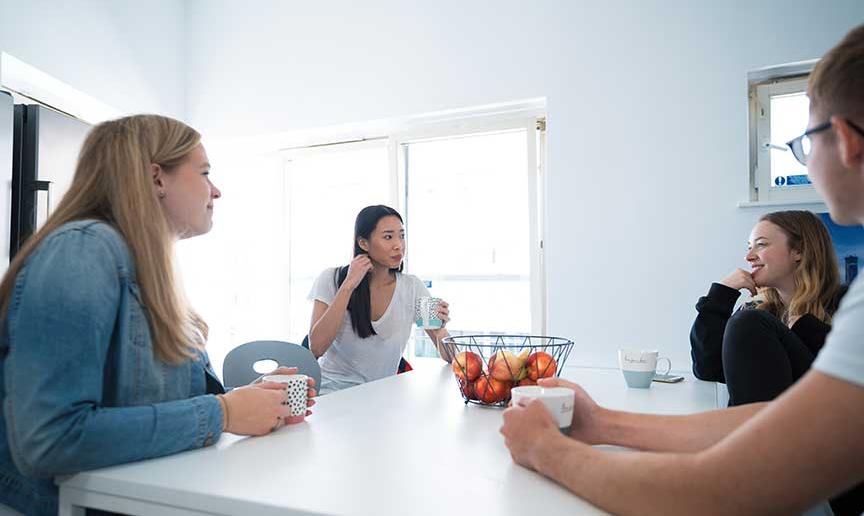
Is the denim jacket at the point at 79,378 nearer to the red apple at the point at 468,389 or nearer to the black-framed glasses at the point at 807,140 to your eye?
the red apple at the point at 468,389

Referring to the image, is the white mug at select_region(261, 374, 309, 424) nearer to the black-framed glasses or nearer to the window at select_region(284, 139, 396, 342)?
the black-framed glasses

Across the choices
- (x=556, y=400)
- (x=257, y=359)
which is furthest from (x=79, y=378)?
(x=257, y=359)

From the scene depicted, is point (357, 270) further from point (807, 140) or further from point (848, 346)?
point (848, 346)

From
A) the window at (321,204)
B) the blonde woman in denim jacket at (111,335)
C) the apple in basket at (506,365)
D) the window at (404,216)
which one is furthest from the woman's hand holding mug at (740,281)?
the window at (321,204)

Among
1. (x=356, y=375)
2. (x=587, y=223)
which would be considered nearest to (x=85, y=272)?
(x=356, y=375)

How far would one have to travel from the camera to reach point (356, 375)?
2.30m

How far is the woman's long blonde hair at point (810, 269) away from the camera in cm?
180

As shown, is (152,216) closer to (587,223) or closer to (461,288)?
(587,223)

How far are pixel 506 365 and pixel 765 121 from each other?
211cm

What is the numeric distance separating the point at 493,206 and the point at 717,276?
123cm

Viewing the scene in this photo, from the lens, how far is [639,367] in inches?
61.8

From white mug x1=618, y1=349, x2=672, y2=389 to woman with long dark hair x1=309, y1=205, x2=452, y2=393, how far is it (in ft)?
2.56

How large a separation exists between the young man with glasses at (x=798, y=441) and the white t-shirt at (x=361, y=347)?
1514mm

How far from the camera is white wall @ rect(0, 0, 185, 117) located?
8.86 ft
